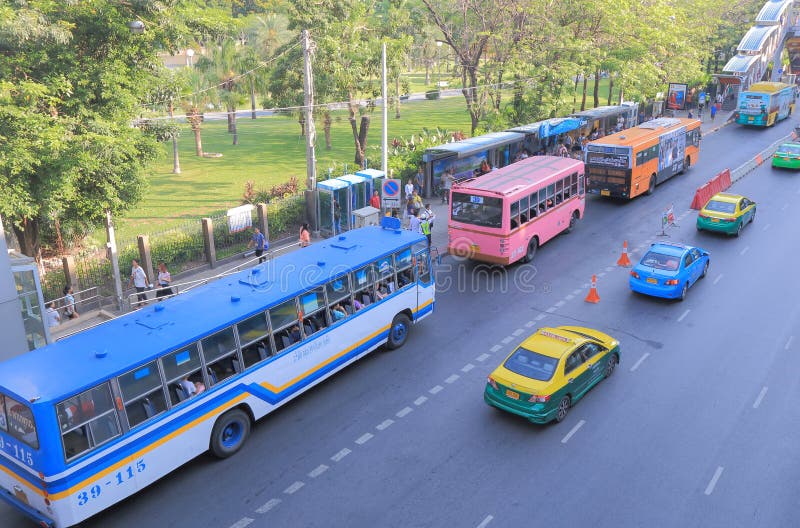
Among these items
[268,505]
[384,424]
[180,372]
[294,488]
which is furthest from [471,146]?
[268,505]

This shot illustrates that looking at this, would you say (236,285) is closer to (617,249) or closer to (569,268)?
(569,268)


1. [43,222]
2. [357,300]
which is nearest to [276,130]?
[43,222]

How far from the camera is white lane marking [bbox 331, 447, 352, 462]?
1232 centimetres

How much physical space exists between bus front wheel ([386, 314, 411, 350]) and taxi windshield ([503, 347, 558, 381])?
3733 mm

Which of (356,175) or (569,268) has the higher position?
(356,175)

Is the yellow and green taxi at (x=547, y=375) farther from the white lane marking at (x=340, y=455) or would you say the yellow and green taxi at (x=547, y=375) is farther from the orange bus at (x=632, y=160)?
the orange bus at (x=632, y=160)

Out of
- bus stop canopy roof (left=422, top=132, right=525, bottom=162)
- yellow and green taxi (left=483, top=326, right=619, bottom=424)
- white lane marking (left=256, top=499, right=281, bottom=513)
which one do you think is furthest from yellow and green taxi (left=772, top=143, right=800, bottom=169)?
white lane marking (left=256, top=499, right=281, bottom=513)

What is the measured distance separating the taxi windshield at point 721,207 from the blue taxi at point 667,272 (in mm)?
5731

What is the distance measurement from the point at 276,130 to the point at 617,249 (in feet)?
136

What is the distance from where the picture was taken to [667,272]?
Result: 743 inches

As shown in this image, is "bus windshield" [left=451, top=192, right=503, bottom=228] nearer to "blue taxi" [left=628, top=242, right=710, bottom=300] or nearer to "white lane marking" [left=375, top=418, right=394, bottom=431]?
"blue taxi" [left=628, top=242, right=710, bottom=300]

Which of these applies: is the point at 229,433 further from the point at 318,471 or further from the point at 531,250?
the point at 531,250

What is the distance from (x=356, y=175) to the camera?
1046 inches

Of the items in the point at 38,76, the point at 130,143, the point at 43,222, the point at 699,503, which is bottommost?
the point at 699,503
